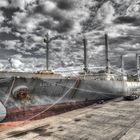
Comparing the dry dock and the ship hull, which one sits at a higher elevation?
the ship hull

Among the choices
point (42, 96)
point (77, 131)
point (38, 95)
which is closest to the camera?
point (77, 131)

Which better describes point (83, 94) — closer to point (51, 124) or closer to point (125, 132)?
point (51, 124)

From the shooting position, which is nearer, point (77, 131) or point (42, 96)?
point (77, 131)

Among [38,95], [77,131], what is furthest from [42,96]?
[77,131]

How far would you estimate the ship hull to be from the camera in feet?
35.5

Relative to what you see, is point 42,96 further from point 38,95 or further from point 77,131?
point 77,131

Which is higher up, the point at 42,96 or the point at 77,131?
the point at 42,96

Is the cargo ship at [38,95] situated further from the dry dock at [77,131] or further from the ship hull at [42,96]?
the dry dock at [77,131]

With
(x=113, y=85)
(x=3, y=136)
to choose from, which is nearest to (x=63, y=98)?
(x=3, y=136)

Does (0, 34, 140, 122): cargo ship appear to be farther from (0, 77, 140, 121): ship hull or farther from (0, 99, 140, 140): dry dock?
(0, 99, 140, 140): dry dock

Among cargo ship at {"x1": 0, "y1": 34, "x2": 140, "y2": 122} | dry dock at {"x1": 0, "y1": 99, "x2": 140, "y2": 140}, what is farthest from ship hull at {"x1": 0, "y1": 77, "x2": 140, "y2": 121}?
dry dock at {"x1": 0, "y1": 99, "x2": 140, "y2": 140}

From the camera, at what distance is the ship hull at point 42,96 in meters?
10.8

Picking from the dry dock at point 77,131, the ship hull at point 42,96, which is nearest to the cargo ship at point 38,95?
the ship hull at point 42,96

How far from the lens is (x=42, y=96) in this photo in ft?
40.1
